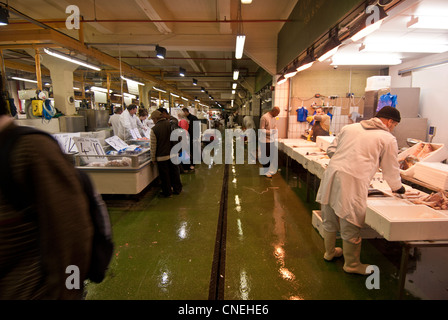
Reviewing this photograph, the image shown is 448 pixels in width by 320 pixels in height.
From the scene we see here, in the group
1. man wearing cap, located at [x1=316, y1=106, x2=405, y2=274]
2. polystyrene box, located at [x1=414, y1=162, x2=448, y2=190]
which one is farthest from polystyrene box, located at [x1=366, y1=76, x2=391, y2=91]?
man wearing cap, located at [x1=316, y1=106, x2=405, y2=274]

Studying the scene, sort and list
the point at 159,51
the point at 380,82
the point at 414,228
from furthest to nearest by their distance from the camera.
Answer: the point at 159,51 → the point at 380,82 → the point at 414,228

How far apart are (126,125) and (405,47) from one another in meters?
6.82

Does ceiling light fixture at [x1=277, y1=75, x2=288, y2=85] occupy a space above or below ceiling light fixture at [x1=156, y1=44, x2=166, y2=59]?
below

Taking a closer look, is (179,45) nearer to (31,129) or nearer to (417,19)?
(417,19)

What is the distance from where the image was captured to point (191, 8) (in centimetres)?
623

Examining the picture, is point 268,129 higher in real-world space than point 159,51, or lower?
lower

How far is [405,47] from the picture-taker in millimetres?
4875

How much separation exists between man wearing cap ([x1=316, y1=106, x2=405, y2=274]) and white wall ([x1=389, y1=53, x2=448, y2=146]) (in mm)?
3873

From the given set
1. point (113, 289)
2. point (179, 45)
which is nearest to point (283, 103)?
point (179, 45)

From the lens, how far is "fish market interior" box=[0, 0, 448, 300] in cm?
249

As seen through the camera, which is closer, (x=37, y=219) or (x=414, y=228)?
(x=37, y=219)

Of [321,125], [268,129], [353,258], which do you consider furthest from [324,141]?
[353,258]

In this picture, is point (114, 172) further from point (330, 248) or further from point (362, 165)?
point (362, 165)

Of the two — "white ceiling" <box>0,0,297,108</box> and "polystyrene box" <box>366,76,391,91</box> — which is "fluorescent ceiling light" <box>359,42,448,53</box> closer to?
"polystyrene box" <box>366,76,391,91</box>
